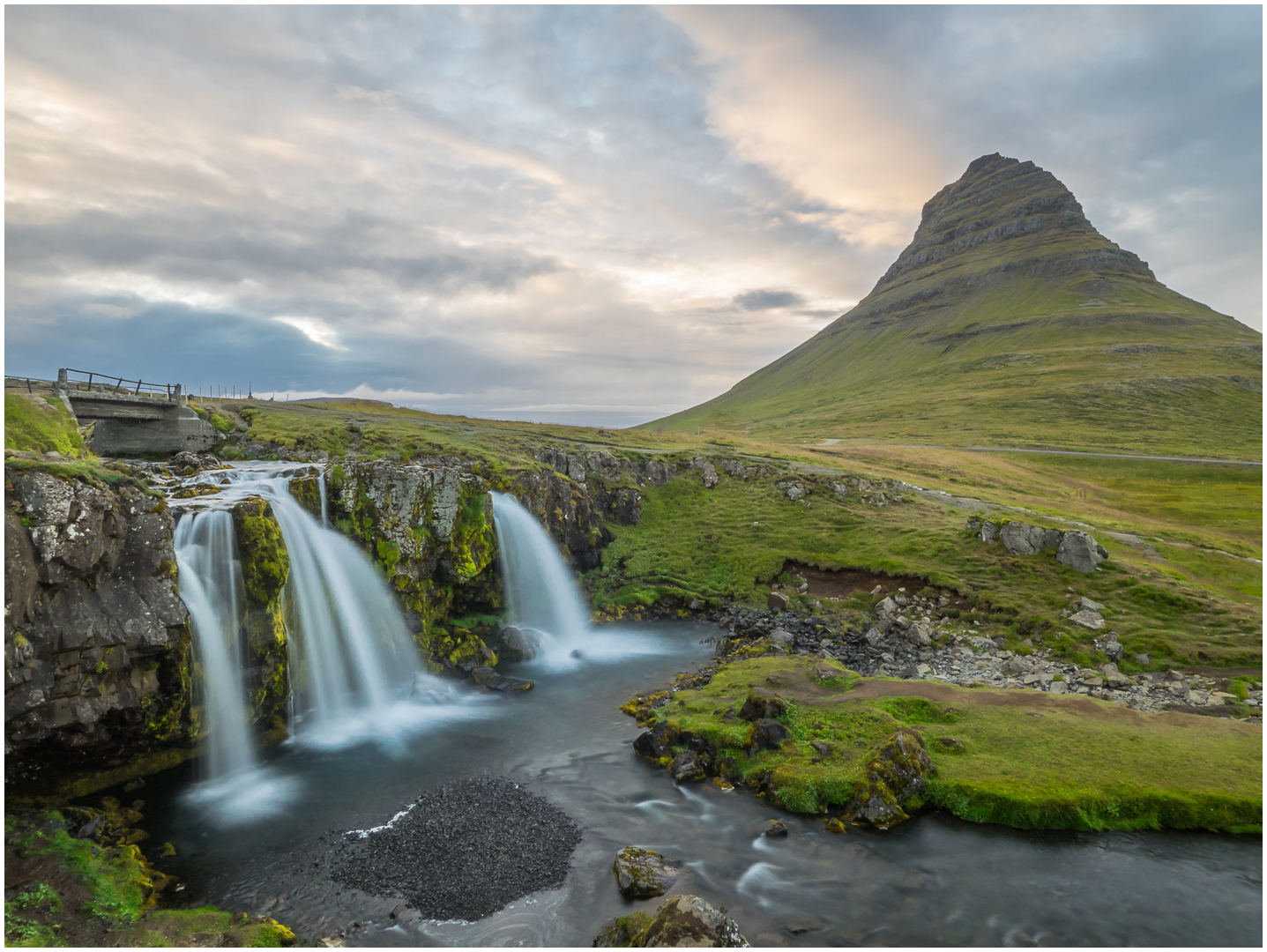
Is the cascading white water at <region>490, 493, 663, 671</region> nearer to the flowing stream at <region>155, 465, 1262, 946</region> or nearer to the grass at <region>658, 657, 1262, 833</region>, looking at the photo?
the flowing stream at <region>155, 465, 1262, 946</region>

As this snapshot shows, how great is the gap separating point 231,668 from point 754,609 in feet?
106

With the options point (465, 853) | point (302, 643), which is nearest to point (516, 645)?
point (302, 643)

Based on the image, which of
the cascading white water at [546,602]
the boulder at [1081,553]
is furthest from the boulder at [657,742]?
the boulder at [1081,553]

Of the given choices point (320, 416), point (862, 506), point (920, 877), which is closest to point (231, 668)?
point (920, 877)

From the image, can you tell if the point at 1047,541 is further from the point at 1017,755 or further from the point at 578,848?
the point at 578,848

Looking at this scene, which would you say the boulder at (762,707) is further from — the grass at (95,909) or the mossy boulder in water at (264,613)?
the mossy boulder in water at (264,613)

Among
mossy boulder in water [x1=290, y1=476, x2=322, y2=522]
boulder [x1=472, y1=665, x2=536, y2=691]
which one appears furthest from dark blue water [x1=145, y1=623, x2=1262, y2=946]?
mossy boulder in water [x1=290, y1=476, x2=322, y2=522]

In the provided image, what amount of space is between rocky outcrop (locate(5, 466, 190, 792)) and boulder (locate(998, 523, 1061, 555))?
48.6 m

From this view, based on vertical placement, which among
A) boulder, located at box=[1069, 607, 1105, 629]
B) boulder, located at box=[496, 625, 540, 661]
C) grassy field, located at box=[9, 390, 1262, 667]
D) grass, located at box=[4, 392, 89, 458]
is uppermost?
grass, located at box=[4, 392, 89, 458]

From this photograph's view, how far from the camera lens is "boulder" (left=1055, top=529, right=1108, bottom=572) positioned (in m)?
38.6

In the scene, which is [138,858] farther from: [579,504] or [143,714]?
[579,504]

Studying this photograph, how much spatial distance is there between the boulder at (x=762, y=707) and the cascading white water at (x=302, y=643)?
1472 cm

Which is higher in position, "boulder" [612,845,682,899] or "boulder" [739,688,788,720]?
"boulder" [739,688,788,720]

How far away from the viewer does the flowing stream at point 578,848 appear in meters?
15.3
